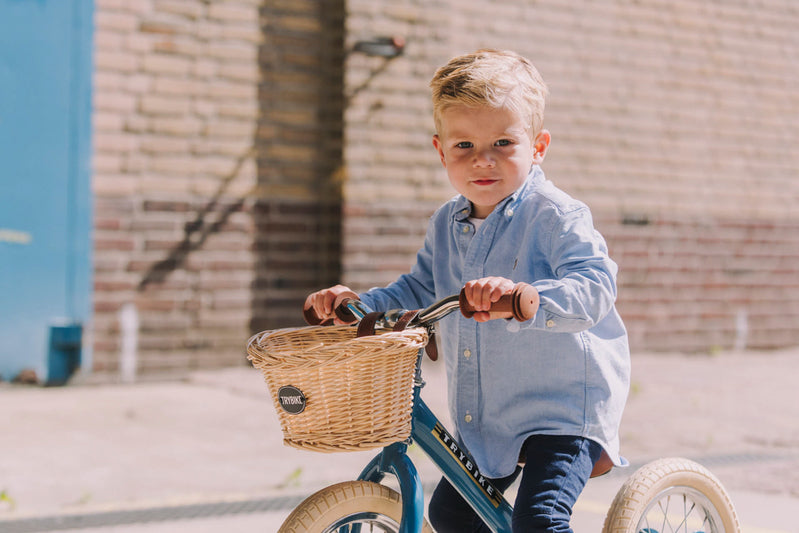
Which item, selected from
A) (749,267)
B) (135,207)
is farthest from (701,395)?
(135,207)

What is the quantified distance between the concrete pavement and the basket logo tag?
6.57 ft

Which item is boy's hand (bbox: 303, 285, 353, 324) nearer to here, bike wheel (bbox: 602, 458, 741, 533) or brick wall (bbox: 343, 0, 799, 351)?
bike wheel (bbox: 602, 458, 741, 533)

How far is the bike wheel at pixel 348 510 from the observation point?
220cm

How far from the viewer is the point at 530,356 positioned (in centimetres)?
250

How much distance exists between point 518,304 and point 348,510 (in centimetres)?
66

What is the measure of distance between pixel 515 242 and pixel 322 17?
5389 mm

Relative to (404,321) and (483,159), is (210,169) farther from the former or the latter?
(404,321)

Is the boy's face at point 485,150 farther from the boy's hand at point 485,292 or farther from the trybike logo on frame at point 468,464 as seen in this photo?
the trybike logo on frame at point 468,464

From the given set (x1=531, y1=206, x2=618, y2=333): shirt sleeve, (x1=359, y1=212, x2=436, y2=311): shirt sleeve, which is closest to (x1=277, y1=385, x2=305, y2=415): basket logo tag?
(x1=531, y1=206, x2=618, y2=333): shirt sleeve

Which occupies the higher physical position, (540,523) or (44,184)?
(44,184)

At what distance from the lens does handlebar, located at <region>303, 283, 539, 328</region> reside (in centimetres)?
203

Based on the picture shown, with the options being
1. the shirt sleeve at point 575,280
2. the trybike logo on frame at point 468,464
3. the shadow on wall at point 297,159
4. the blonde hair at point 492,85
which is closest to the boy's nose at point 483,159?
the blonde hair at point 492,85

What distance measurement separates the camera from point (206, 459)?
195 inches

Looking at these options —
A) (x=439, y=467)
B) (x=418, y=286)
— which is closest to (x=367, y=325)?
(x=439, y=467)
